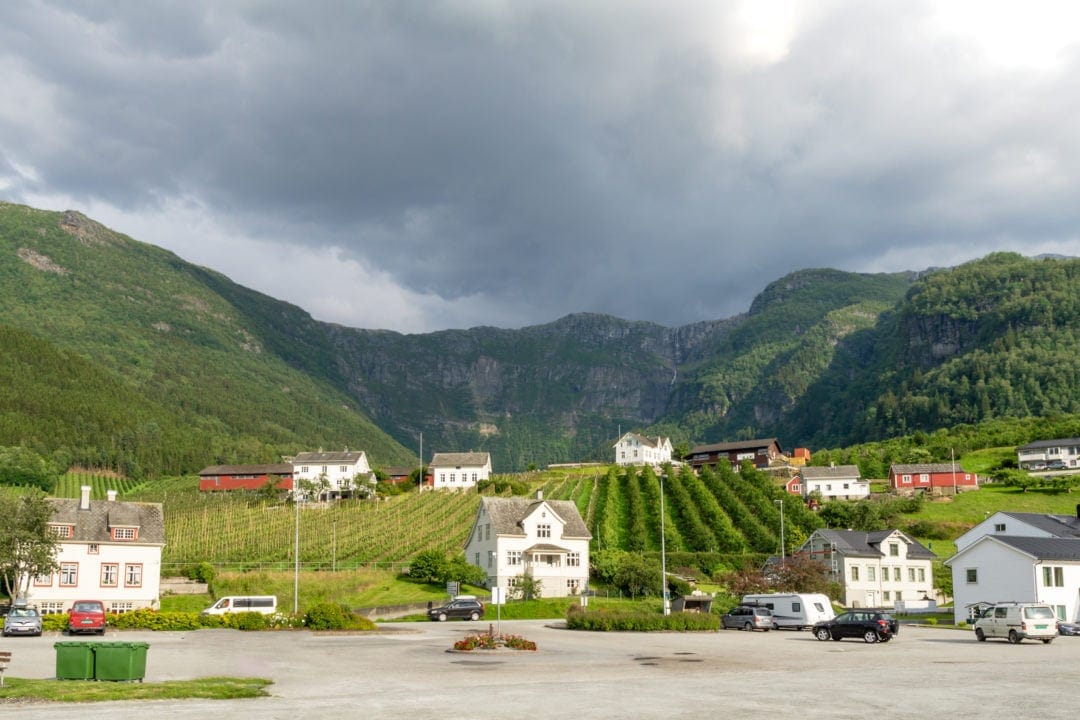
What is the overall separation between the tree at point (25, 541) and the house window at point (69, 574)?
19.7ft

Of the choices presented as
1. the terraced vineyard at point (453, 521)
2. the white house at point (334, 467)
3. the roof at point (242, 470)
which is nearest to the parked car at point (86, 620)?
the terraced vineyard at point (453, 521)

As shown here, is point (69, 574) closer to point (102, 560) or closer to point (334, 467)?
point (102, 560)

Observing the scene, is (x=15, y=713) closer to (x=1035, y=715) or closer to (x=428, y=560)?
(x=1035, y=715)

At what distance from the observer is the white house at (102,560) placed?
70.2 m

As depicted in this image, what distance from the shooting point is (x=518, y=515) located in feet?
297

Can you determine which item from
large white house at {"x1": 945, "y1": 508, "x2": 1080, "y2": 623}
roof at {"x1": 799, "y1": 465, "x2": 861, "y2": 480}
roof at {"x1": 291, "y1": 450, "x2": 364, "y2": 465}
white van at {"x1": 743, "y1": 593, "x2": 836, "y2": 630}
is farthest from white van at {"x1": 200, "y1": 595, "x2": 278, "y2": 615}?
roof at {"x1": 291, "y1": 450, "x2": 364, "y2": 465}

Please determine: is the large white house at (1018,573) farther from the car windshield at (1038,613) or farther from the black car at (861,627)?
the black car at (861,627)

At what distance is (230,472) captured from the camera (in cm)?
17288

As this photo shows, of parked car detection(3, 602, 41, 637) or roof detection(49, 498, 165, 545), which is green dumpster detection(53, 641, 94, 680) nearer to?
parked car detection(3, 602, 41, 637)

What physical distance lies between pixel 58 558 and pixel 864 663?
6182cm

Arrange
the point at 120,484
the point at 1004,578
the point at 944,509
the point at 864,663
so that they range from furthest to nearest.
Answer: the point at 120,484, the point at 944,509, the point at 1004,578, the point at 864,663

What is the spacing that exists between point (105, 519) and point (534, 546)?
1458 inches

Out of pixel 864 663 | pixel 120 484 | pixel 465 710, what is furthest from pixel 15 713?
pixel 120 484

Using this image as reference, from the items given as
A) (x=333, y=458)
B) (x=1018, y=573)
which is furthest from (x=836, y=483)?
(x=333, y=458)
